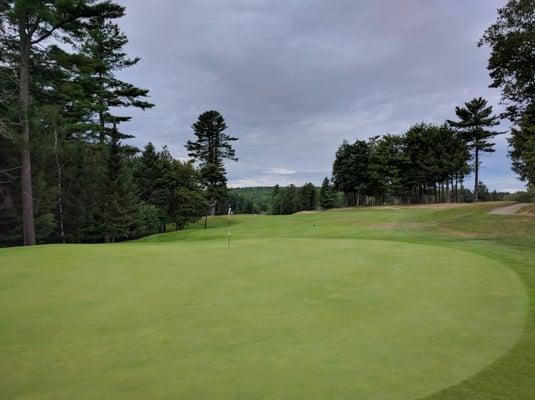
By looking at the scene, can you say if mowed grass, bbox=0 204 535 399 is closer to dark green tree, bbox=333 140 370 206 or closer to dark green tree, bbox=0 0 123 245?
dark green tree, bbox=0 0 123 245

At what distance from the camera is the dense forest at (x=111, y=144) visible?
1509 cm

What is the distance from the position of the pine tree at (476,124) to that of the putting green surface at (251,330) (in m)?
39.0

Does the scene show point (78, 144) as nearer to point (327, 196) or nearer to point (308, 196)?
point (327, 196)

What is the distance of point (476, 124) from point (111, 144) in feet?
129

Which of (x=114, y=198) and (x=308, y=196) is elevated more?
(x=308, y=196)

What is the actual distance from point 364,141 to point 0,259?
44.7 m

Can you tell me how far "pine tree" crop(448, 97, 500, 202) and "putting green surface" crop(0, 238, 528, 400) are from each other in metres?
39.0

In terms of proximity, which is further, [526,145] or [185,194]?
[185,194]

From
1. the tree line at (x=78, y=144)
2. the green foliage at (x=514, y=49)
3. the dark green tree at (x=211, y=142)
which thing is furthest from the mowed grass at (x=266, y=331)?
the dark green tree at (x=211, y=142)

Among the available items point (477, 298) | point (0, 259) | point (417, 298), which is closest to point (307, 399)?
point (417, 298)

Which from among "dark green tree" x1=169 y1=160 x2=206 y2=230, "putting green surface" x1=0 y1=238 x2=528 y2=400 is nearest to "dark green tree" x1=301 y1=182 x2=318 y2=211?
"dark green tree" x1=169 y1=160 x2=206 y2=230

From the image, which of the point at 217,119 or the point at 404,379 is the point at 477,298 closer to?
the point at 404,379

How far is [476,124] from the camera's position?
1542 inches

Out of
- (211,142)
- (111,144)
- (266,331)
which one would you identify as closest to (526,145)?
(266,331)
